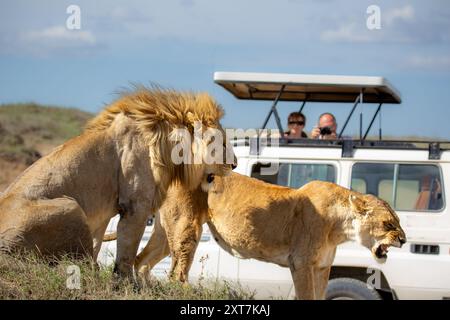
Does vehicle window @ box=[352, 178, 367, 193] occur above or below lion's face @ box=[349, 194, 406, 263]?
above

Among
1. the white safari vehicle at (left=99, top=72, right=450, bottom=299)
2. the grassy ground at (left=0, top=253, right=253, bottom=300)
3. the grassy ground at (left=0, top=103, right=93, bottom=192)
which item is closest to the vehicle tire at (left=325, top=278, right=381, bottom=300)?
the white safari vehicle at (left=99, top=72, right=450, bottom=299)

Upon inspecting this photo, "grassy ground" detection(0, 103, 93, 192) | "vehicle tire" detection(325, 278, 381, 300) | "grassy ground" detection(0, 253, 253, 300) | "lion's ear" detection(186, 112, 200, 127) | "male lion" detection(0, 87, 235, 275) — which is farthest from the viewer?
"grassy ground" detection(0, 103, 93, 192)

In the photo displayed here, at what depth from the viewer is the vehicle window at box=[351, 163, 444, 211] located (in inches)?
335

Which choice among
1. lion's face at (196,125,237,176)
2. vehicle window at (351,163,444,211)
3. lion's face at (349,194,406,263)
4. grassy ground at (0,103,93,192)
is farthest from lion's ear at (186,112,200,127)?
A: grassy ground at (0,103,93,192)

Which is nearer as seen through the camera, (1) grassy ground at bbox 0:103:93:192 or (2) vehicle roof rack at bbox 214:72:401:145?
(2) vehicle roof rack at bbox 214:72:401:145

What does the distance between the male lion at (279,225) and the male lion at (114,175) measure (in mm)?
489

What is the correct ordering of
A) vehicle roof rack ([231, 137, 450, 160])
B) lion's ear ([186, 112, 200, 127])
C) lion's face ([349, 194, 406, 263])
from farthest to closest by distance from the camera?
vehicle roof rack ([231, 137, 450, 160]) → lion's face ([349, 194, 406, 263]) → lion's ear ([186, 112, 200, 127])

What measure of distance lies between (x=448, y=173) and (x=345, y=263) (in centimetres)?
128

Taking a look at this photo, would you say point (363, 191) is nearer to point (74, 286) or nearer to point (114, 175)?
point (114, 175)

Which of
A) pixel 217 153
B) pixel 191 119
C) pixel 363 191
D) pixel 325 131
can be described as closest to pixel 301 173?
pixel 363 191

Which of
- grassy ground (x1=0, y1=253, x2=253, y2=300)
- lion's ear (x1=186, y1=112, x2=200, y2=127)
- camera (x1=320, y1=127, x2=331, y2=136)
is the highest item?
lion's ear (x1=186, y1=112, x2=200, y2=127)

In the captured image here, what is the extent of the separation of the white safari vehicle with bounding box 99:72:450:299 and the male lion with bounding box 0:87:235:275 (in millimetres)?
1836

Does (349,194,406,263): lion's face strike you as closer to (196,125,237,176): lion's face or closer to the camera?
(196,125,237,176): lion's face

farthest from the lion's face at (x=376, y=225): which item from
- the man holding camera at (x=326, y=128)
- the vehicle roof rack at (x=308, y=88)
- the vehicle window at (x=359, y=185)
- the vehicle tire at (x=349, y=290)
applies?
the man holding camera at (x=326, y=128)
